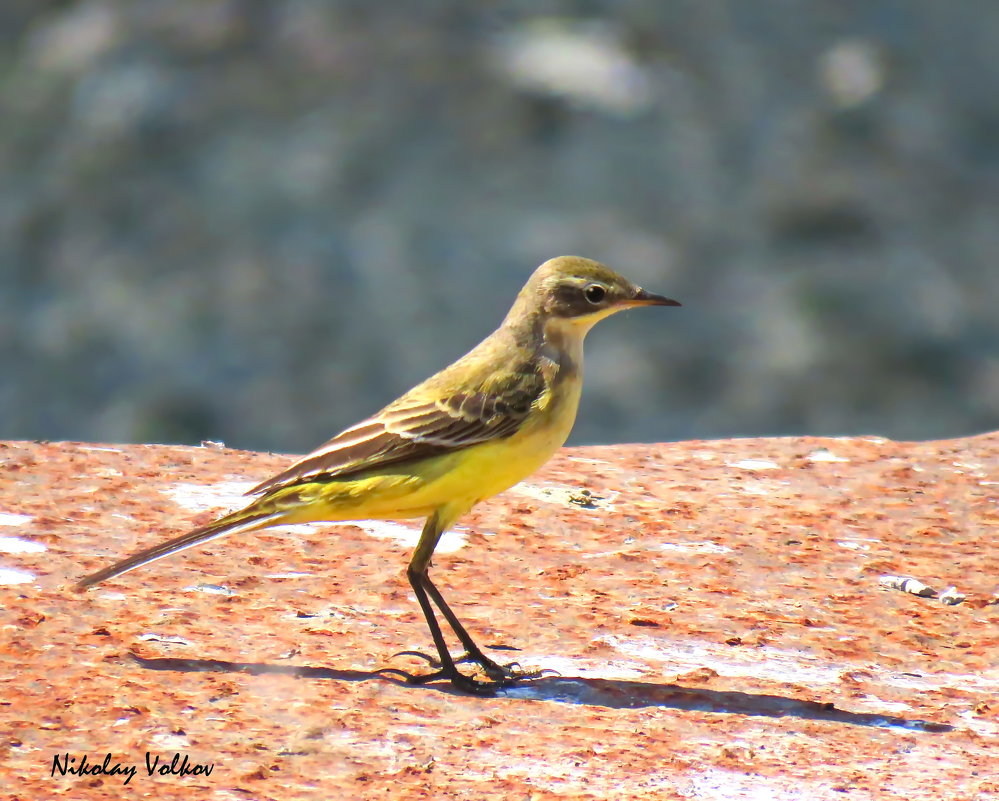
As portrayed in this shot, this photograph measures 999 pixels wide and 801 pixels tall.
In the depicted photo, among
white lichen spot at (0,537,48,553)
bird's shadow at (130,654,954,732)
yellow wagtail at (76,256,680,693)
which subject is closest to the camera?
bird's shadow at (130,654,954,732)

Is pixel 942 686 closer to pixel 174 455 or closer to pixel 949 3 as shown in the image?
pixel 174 455

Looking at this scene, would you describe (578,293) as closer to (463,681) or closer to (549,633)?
(549,633)

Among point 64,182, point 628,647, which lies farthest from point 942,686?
point 64,182

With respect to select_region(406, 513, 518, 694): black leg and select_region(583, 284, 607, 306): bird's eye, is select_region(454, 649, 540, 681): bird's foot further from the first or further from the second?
select_region(583, 284, 607, 306): bird's eye

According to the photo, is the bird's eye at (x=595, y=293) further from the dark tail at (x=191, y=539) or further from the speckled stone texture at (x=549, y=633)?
the dark tail at (x=191, y=539)

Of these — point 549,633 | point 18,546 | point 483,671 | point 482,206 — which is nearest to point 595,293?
point 549,633
